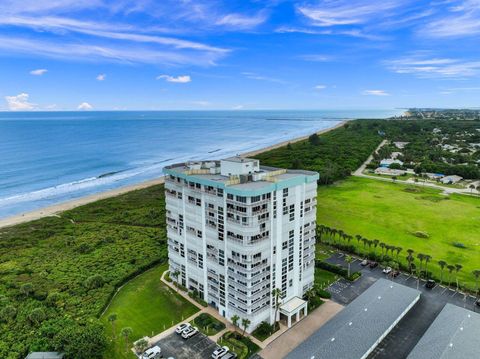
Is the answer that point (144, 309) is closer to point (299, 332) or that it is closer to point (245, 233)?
point (245, 233)

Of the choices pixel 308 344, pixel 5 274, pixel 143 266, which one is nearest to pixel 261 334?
pixel 308 344

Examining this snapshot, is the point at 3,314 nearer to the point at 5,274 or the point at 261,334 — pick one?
the point at 5,274

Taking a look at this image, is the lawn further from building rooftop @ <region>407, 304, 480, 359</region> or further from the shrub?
building rooftop @ <region>407, 304, 480, 359</region>

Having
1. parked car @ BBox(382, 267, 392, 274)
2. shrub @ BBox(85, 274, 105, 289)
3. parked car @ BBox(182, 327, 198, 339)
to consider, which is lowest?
parked car @ BBox(182, 327, 198, 339)

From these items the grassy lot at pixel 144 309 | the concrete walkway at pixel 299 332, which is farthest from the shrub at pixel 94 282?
the concrete walkway at pixel 299 332

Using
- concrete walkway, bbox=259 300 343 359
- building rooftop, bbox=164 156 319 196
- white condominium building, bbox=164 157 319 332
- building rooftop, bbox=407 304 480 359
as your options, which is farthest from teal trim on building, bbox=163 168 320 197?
building rooftop, bbox=407 304 480 359

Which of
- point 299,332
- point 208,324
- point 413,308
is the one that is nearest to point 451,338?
point 413,308
